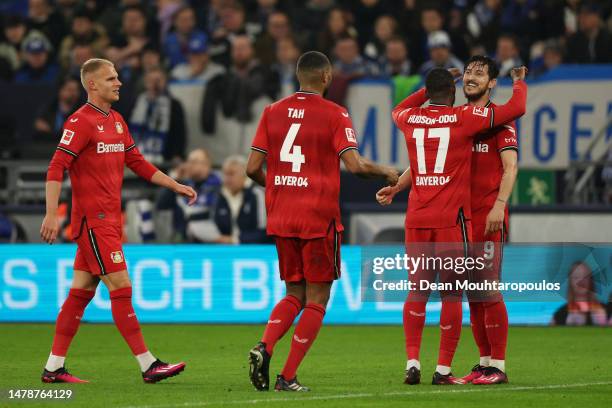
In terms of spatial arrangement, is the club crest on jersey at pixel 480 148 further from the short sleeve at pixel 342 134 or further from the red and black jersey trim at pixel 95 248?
the red and black jersey trim at pixel 95 248

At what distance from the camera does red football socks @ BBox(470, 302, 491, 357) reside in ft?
31.9

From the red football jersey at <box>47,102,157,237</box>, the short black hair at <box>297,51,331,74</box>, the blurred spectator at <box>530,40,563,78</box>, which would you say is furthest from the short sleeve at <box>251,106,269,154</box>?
the blurred spectator at <box>530,40,563,78</box>

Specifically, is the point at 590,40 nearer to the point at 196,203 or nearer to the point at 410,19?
the point at 410,19

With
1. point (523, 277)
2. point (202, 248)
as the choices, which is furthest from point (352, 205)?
point (523, 277)

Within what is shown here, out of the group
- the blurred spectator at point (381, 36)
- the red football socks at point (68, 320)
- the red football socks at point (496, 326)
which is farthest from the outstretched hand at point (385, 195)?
the blurred spectator at point (381, 36)

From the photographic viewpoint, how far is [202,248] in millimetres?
15477

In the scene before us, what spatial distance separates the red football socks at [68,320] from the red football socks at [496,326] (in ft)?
9.41

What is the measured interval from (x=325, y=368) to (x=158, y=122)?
25.1 feet

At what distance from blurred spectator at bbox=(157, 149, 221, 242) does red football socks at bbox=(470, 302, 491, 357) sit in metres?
7.06

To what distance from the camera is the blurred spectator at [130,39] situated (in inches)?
778

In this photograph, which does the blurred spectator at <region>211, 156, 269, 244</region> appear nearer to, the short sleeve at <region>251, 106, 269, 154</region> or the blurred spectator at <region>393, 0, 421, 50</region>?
the blurred spectator at <region>393, 0, 421, 50</region>

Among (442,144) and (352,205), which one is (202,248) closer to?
(352,205)

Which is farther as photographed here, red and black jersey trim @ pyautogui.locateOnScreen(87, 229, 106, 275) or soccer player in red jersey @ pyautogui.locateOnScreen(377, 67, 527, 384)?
red and black jersey trim @ pyautogui.locateOnScreen(87, 229, 106, 275)

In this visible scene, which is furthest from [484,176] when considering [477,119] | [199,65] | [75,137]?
[199,65]
